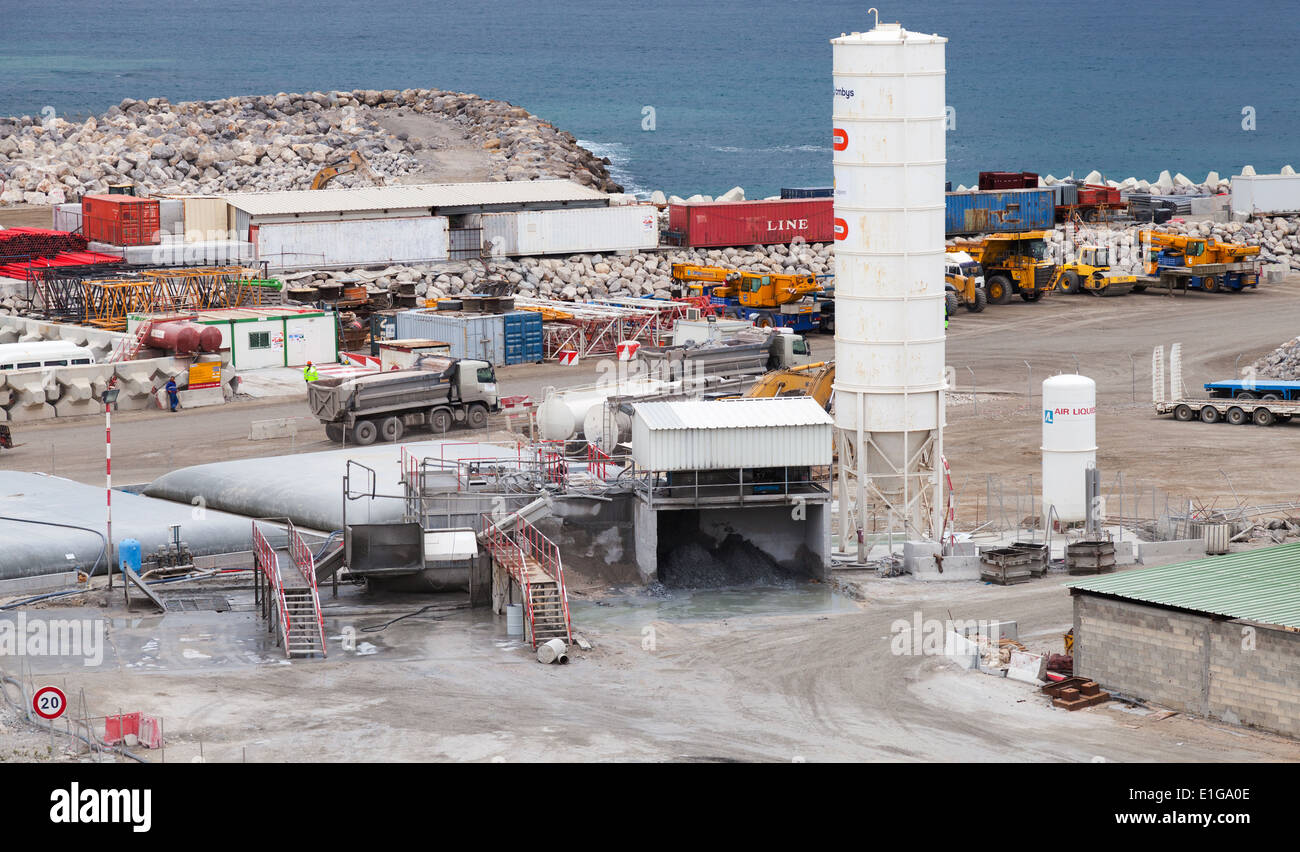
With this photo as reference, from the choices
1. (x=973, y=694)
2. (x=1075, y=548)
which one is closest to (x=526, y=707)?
(x=973, y=694)

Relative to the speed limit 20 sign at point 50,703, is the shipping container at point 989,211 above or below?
above

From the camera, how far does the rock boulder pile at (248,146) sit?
10494 centimetres

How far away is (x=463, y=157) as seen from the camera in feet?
393

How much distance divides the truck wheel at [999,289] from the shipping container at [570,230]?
15.4m

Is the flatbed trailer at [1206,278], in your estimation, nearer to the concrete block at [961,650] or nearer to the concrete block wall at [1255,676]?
the concrete block at [961,650]

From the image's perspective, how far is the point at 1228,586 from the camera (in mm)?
30438

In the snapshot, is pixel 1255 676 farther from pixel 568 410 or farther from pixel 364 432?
pixel 364 432

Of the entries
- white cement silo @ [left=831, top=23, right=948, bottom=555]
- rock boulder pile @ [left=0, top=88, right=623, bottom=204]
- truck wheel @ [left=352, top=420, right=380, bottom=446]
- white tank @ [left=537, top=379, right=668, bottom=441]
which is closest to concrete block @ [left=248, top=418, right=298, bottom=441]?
truck wheel @ [left=352, top=420, right=380, bottom=446]

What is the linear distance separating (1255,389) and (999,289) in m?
26.7

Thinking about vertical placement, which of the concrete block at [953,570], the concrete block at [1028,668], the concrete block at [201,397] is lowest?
the concrete block at [1028,668]

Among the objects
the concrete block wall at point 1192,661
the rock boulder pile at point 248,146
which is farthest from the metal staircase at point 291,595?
the rock boulder pile at point 248,146

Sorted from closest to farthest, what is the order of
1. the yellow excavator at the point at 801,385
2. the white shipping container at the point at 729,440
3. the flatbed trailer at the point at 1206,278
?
the white shipping container at the point at 729,440 < the yellow excavator at the point at 801,385 < the flatbed trailer at the point at 1206,278

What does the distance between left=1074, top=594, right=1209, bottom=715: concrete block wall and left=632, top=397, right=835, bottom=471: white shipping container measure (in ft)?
29.5

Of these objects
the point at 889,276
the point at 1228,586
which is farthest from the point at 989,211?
the point at 1228,586
